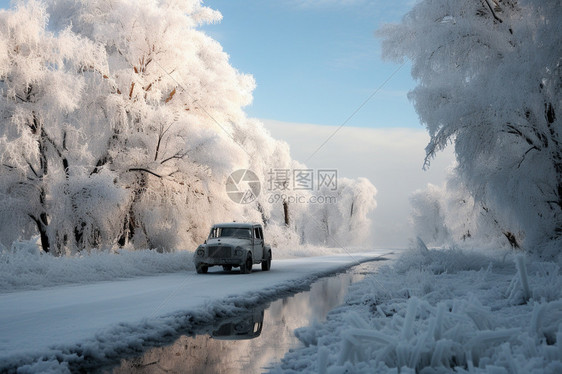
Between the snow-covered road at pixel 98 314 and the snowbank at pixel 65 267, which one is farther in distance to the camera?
the snowbank at pixel 65 267

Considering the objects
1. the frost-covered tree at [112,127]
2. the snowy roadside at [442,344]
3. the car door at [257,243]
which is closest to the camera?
the snowy roadside at [442,344]

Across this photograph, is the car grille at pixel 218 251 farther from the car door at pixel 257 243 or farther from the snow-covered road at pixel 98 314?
the snow-covered road at pixel 98 314

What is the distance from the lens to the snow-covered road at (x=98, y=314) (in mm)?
5520

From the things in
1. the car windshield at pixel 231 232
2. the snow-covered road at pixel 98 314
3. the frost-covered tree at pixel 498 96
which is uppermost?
the frost-covered tree at pixel 498 96

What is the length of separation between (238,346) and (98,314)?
3.02 m

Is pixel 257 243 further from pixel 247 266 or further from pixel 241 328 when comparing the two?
pixel 241 328

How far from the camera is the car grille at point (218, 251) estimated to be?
58.6 ft

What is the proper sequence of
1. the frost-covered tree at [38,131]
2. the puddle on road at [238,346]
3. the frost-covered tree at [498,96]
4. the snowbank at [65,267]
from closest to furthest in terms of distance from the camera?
the puddle on road at [238,346] < the frost-covered tree at [498,96] < the snowbank at [65,267] < the frost-covered tree at [38,131]

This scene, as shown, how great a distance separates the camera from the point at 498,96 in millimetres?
13328

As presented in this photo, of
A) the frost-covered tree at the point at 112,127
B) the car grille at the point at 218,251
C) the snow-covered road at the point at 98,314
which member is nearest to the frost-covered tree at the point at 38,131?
the frost-covered tree at the point at 112,127

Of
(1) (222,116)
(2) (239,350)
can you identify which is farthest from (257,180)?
(2) (239,350)

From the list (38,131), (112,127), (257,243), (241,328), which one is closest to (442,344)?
(241,328)

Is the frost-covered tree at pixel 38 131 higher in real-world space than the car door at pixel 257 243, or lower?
higher

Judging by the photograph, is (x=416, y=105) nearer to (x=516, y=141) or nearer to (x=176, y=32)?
(x=516, y=141)
